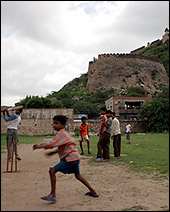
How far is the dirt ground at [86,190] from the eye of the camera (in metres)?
3.33

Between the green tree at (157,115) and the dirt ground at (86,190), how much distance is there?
950 inches

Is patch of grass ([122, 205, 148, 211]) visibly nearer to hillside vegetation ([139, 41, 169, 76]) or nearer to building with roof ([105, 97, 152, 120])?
building with roof ([105, 97, 152, 120])

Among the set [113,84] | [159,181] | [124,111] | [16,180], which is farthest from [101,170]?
[113,84]

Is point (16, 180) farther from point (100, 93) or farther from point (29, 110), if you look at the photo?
point (100, 93)

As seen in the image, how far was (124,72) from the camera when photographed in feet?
241

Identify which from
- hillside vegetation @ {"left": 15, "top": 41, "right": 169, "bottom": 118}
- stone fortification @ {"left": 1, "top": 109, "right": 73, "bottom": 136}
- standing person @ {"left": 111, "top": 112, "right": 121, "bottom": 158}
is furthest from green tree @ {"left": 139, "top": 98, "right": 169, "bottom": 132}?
standing person @ {"left": 111, "top": 112, "right": 121, "bottom": 158}

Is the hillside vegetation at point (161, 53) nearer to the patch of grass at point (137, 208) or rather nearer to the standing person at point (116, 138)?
the standing person at point (116, 138)

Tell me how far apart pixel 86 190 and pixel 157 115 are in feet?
85.3

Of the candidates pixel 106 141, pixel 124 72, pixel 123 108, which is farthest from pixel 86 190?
pixel 124 72

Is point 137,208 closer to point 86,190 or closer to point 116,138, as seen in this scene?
point 86,190

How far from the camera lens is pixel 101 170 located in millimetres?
5977

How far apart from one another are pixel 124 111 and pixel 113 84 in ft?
90.8

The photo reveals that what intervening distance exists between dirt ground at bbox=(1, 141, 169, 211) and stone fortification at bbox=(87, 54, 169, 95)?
64217 millimetres

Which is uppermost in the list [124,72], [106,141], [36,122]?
[124,72]
